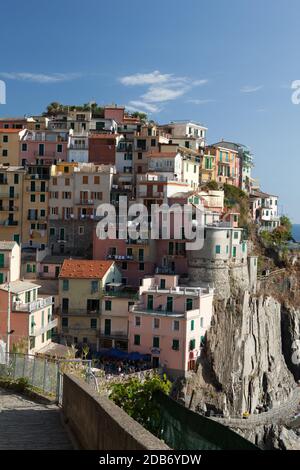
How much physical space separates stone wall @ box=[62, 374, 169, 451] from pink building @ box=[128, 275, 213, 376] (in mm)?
32169

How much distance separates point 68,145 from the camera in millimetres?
65062

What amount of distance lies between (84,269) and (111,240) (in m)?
4.90

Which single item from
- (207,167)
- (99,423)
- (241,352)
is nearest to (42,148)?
(207,167)

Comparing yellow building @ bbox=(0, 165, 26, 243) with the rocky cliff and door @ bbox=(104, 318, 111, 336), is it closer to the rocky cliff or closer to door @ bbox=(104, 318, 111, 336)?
door @ bbox=(104, 318, 111, 336)

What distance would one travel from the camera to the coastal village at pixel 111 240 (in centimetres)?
4416

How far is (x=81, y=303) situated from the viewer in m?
48.5

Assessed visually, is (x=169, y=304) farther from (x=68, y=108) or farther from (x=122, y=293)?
(x=68, y=108)

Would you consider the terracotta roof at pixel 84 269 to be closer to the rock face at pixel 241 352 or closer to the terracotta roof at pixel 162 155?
the rock face at pixel 241 352

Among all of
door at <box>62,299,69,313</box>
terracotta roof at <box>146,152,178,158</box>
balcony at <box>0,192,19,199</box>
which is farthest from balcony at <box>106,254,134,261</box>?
terracotta roof at <box>146,152,178,158</box>

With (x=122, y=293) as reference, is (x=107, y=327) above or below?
below

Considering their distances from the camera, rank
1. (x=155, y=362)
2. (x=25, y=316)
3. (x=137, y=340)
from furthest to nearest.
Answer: (x=137, y=340) < (x=155, y=362) < (x=25, y=316)

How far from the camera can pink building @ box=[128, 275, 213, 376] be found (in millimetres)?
43625

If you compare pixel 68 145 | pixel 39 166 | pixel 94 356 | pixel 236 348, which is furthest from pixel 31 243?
pixel 236 348

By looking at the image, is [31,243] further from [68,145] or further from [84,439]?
[84,439]
